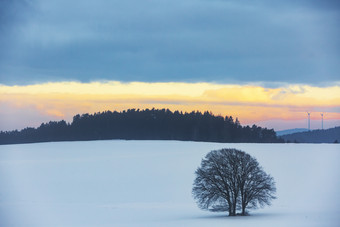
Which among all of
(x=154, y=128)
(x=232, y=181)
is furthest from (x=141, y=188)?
(x=154, y=128)

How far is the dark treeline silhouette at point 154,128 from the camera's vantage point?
117 meters

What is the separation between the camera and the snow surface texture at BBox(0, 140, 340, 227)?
32.4 metres

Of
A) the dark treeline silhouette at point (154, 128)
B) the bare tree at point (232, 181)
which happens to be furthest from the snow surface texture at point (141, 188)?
the dark treeline silhouette at point (154, 128)

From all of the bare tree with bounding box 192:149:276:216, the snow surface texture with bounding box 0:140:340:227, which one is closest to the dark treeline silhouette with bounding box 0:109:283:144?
the snow surface texture with bounding box 0:140:340:227

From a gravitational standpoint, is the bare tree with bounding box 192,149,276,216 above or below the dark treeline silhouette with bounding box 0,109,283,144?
below

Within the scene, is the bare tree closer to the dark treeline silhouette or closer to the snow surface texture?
the snow surface texture

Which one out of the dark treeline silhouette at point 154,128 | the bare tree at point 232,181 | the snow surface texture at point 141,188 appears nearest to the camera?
the snow surface texture at point 141,188

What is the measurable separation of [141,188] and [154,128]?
231ft

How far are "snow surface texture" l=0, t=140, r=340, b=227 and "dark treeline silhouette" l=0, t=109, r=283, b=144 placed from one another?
94.9 ft

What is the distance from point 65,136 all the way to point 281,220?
10115 cm

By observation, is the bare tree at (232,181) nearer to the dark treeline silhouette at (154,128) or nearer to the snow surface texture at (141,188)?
the snow surface texture at (141,188)

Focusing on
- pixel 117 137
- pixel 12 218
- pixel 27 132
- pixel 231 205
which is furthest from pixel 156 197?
pixel 27 132

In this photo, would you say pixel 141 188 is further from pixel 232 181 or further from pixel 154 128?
pixel 154 128

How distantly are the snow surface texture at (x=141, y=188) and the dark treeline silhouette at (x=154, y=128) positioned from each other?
1139 inches
